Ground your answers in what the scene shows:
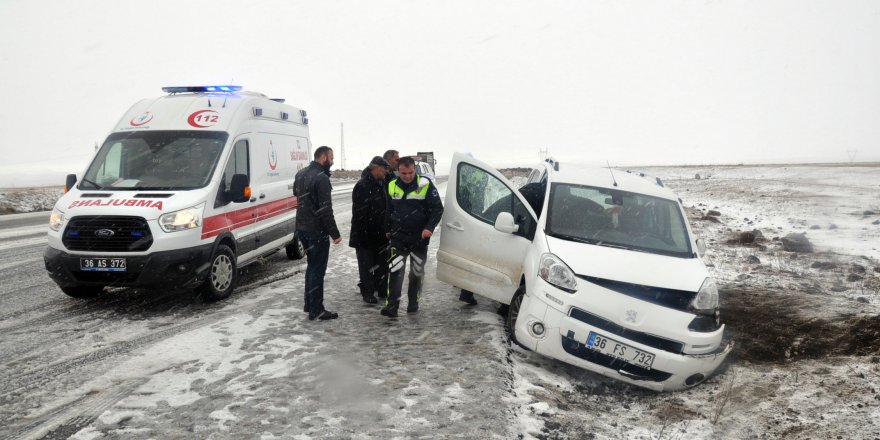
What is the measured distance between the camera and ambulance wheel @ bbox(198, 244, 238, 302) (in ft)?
21.3

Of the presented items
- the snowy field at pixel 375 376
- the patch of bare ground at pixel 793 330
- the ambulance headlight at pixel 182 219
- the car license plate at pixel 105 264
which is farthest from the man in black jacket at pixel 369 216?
the patch of bare ground at pixel 793 330

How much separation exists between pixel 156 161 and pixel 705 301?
630cm

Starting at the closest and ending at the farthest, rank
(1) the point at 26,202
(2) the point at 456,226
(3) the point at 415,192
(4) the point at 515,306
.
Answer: (4) the point at 515,306
(3) the point at 415,192
(2) the point at 456,226
(1) the point at 26,202

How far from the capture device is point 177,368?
4.58 meters

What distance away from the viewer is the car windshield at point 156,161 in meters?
6.47

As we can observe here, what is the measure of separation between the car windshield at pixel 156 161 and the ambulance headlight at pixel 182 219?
407mm

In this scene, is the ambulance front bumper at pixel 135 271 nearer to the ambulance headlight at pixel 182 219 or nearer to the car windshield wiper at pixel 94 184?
the ambulance headlight at pixel 182 219

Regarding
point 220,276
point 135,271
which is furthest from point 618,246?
point 135,271

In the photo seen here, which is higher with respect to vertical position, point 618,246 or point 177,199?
point 177,199

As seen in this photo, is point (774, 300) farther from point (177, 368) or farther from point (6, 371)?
point (6, 371)

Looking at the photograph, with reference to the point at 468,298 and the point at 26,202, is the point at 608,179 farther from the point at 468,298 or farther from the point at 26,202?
the point at 26,202

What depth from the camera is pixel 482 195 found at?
6.11 meters

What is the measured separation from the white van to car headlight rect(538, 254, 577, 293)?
393 cm

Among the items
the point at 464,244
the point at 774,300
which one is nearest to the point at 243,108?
the point at 464,244
